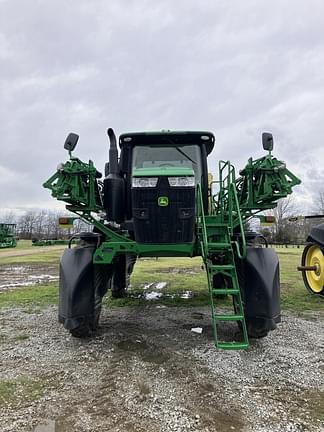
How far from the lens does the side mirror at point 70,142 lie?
182 inches

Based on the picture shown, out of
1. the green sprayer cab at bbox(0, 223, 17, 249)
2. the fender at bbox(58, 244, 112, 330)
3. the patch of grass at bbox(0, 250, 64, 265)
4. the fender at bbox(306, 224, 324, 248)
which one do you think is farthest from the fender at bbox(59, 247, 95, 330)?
the green sprayer cab at bbox(0, 223, 17, 249)

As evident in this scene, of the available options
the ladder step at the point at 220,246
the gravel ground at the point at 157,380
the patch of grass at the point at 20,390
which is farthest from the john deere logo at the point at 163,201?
the patch of grass at the point at 20,390

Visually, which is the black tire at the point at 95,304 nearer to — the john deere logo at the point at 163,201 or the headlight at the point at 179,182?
the john deere logo at the point at 163,201

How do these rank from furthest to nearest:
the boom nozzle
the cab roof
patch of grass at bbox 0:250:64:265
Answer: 1. patch of grass at bbox 0:250:64:265
2. the cab roof
3. the boom nozzle

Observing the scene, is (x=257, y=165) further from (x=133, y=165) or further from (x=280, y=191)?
(x=133, y=165)

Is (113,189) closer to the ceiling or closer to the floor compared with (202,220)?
closer to the ceiling

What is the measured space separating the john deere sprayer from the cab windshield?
2cm

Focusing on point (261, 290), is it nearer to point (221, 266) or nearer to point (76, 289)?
point (221, 266)

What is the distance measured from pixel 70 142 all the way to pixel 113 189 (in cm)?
100

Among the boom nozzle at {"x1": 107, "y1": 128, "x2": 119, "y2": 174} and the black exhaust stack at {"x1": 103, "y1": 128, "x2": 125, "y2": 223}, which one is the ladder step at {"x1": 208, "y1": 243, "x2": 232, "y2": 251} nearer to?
the black exhaust stack at {"x1": 103, "y1": 128, "x2": 125, "y2": 223}

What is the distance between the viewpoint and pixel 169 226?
14.3 feet

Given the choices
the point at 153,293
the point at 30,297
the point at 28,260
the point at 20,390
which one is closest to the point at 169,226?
the point at 20,390

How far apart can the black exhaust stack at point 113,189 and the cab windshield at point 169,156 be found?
0.32m

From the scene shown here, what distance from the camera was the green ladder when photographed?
3.89 m
